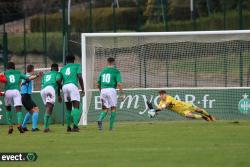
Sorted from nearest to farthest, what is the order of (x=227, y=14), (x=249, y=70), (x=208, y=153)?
(x=208, y=153), (x=249, y=70), (x=227, y=14)

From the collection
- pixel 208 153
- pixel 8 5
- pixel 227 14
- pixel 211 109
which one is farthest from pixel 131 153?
pixel 8 5

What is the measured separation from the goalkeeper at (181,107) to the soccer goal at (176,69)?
176cm

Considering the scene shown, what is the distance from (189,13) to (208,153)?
2294cm

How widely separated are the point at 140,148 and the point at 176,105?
32.5ft

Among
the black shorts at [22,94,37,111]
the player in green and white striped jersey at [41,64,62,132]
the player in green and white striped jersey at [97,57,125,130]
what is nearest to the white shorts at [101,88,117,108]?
the player in green and white striped jersey at [97,57,125,130]

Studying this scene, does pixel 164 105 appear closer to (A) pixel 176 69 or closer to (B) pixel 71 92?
(A) pixel 176 69

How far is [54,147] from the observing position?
55.9 ft

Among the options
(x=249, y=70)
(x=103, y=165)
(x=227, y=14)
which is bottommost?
(x=103, y=165)

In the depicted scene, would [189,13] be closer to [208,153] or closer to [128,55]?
[128,55]

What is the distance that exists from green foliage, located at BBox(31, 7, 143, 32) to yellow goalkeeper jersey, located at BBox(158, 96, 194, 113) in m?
9.26

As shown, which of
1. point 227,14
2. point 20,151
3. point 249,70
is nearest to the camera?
point 20,151

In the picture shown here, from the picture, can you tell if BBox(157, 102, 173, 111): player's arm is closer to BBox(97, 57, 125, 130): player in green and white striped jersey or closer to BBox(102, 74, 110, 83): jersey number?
BBox(97, 57, 125, 130): player in green and white striped jersey

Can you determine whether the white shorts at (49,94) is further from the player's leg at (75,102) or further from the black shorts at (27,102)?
the black shorts at (27,102)

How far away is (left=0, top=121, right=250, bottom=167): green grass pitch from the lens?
1412cm
